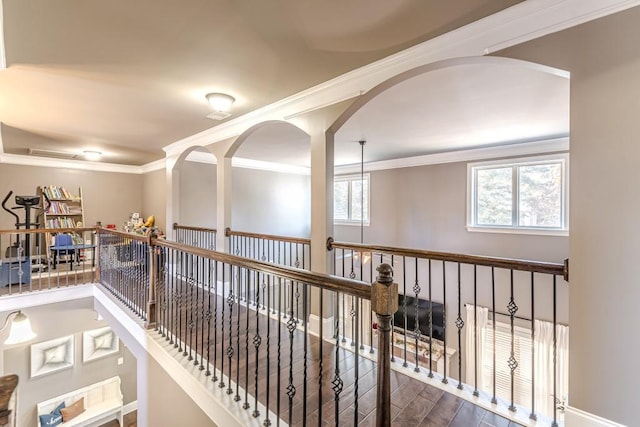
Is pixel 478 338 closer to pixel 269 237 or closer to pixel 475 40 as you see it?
pixel 269 237

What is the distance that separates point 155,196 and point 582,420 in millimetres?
7804

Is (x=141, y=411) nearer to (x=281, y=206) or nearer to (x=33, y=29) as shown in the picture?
(x=33, y=29)

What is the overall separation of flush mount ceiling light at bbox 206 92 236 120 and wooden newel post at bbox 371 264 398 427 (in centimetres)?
270

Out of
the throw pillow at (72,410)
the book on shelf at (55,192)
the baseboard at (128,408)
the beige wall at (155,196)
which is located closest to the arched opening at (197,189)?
the beige wall at (155,196)

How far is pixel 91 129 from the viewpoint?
170 inches

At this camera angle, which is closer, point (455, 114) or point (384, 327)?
point (384, 327)

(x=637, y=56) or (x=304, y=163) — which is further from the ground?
(x=304, y=163)

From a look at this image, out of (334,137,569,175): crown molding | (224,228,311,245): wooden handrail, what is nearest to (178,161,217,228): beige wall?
(224,228,311,245): wooden handrail

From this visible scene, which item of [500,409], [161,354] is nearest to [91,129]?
[161,354]

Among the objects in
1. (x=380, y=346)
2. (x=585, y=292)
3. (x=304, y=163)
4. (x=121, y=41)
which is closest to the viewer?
(x=380, y=346)

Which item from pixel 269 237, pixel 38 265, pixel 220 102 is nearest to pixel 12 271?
Result: pixel 38 265

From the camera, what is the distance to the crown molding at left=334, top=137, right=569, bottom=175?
4.64 meters

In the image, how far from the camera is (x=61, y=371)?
5609 mm

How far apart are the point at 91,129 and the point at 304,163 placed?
4.38 m
